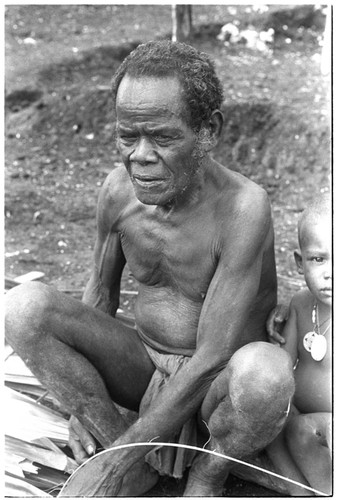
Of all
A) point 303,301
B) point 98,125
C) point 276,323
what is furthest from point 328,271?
point 98,125

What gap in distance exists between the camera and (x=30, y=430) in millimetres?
3771

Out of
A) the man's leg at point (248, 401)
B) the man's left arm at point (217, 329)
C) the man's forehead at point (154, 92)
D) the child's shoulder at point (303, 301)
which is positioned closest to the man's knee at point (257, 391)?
the man's leg at point (248, 401)

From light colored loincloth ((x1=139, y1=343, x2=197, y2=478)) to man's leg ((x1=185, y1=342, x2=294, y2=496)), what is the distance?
155 mm

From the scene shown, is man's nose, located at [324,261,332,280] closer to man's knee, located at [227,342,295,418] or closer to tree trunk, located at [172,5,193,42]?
man's knee, located at [227,342,295,418]

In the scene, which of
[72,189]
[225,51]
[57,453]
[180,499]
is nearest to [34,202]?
[72,189]

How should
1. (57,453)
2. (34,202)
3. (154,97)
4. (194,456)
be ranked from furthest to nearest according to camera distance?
(34,202), (57,453), (194,456), (154,97)

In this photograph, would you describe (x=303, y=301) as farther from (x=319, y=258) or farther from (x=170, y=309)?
(x=170, y=309)

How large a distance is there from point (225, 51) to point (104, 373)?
234 inches

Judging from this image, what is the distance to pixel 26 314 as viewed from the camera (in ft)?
10.8

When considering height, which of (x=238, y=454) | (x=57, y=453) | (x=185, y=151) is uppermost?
(x=185, y=151)

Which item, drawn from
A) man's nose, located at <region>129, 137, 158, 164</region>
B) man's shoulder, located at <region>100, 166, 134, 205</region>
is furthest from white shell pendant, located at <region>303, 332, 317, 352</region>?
man's nose, located at <region>129, 137, 158, 164</region>

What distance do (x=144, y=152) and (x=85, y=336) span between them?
78 centimetres

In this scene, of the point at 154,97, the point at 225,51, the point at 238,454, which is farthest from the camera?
the point at 225,51

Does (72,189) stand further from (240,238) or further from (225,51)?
(240,238)
